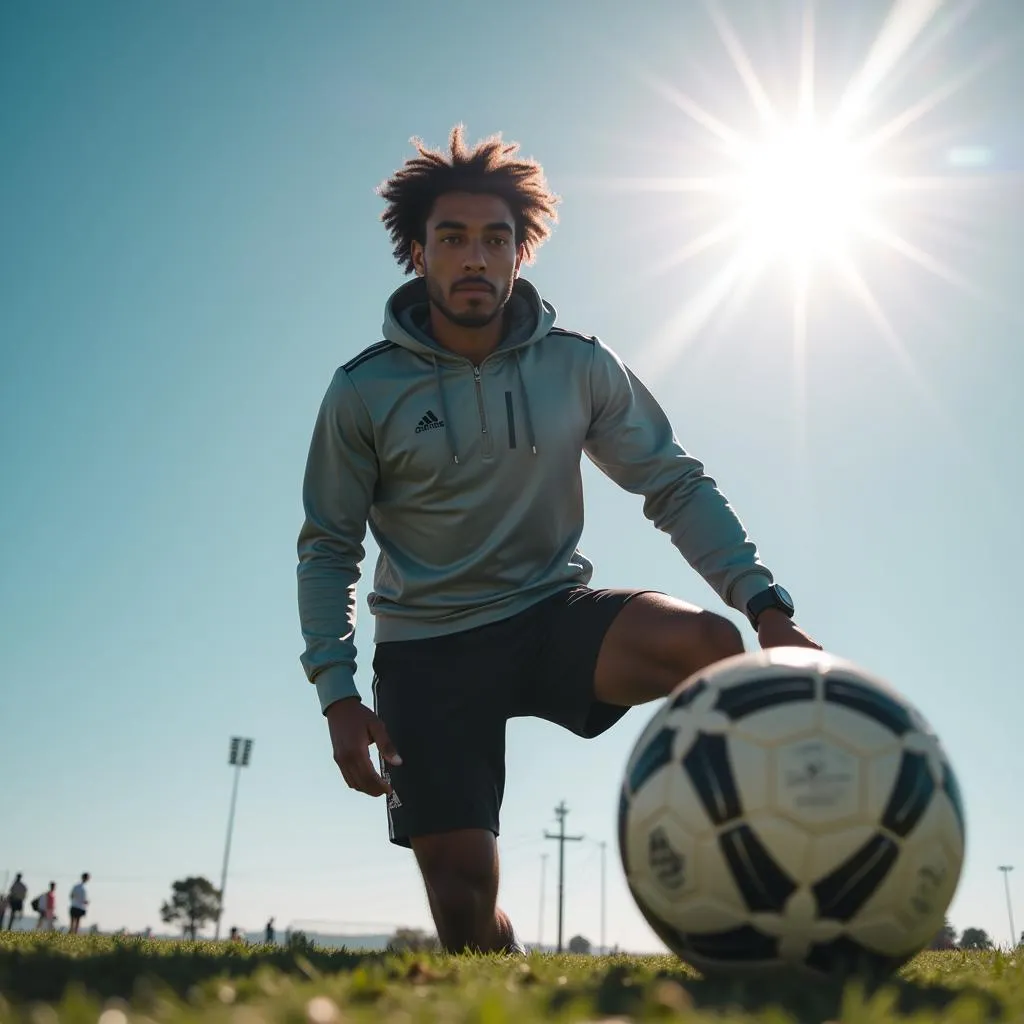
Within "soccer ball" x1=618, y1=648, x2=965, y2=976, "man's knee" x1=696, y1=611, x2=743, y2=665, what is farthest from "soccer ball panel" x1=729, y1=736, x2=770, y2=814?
"man's knee" x1=696, y1=611, x2=743, y2=665

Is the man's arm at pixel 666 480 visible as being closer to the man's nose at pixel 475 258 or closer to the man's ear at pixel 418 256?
the man's nose at pixel 475 258

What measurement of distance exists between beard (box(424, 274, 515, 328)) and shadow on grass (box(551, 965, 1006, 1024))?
3.54 meters

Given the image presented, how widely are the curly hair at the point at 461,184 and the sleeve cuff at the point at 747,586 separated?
2715 millimetres

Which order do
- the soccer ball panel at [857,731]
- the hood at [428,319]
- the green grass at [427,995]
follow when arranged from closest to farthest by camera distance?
the green grass at [427,995] < the soccer ball panel at [857,731] < the hood at [428,319]

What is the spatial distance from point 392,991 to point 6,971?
40.9 inches

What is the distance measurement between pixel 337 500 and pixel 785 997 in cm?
364

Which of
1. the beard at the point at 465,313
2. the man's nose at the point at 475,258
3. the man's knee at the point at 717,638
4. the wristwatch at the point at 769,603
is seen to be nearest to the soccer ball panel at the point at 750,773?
the man's knee at the point at 717,638

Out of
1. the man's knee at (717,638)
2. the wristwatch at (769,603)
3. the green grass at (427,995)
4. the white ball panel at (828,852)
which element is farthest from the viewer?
the wristwatch at (769,603)

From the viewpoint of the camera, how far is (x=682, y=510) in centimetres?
521

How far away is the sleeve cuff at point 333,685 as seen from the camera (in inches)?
191

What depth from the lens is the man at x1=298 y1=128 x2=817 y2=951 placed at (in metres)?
4.89

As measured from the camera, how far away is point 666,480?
17.6ft

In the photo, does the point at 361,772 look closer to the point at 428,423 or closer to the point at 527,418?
the point at 428,423

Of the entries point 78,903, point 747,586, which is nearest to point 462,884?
point 747,586
